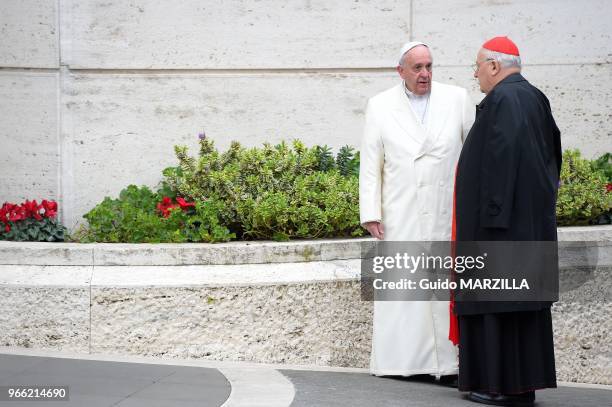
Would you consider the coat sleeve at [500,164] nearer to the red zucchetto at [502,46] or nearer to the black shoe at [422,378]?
the red zucchetto at [502,46]

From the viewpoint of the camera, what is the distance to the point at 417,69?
579 cm

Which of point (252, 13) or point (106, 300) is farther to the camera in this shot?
point (252, 13)

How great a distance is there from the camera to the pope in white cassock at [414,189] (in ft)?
18.9

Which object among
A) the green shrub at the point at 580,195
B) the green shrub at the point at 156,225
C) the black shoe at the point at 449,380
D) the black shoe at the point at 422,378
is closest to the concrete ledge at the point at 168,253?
the green shrub at the point at 156,225

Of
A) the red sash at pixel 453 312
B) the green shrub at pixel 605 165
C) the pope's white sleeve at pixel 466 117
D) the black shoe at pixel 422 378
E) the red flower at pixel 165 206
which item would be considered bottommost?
the black shoe at pixel 422 378

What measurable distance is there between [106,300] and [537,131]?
112 inches

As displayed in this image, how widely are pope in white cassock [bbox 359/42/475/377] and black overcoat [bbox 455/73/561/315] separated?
0.53m

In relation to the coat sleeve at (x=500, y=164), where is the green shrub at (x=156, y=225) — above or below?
below

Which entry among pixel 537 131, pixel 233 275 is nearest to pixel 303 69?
pixel 233 275

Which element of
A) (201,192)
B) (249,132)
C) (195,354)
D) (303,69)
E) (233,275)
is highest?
(303,69)

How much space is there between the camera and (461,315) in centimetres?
522

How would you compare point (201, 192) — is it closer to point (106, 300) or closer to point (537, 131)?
point (106, 300)

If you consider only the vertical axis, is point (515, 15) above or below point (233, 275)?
above

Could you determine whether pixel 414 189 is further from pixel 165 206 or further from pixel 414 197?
pixel 165 206
